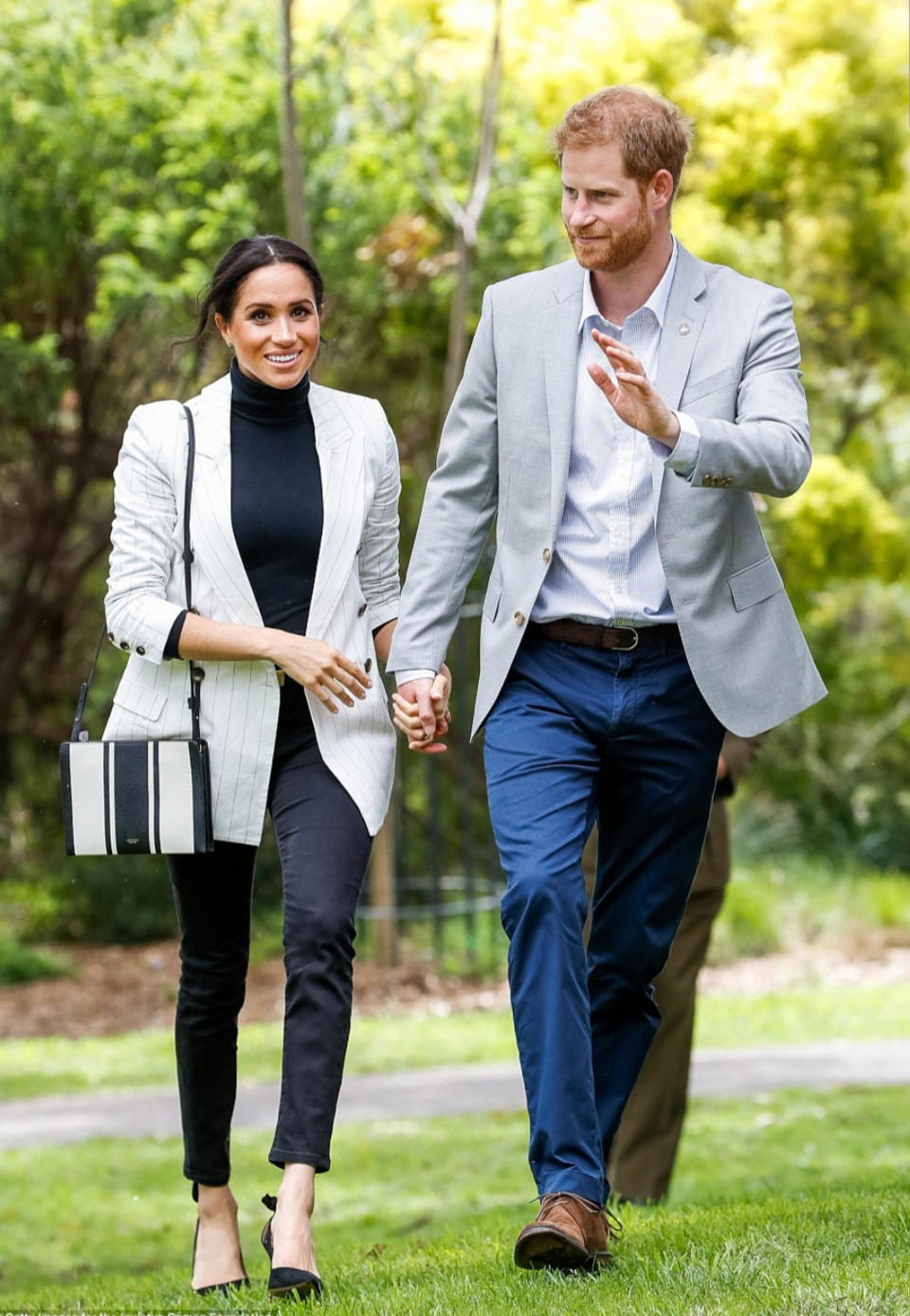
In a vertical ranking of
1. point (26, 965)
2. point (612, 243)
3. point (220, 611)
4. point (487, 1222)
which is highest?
point (612, 243)

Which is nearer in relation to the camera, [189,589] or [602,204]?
[602,204]

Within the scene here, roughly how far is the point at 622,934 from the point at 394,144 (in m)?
9.86

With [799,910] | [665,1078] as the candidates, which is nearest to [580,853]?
[665,1078]

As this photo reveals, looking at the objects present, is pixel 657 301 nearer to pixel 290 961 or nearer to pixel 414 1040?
pixel 290 961

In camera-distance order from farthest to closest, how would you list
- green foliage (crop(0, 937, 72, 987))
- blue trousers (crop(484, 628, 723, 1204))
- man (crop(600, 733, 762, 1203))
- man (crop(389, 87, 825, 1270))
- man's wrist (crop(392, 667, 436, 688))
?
green foliage (crop(0, 937, 72, 987))
man (crop(600, 733, 762, 1203))
man's wrist (crop(392, 667, 436, 688))
man (crop(389, 87, 825, 1270))
blue trousers (crop(484, 628, 723, 1204))

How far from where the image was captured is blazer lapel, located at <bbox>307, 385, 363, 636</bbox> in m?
4.35

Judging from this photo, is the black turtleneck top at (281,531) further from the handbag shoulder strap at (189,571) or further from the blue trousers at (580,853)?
the blue trousers at (580,853)

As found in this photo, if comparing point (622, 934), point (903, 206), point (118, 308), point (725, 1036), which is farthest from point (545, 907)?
point (903, 206)

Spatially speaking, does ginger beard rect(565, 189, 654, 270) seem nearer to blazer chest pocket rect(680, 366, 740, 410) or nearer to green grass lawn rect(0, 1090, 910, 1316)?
blazer chest pocket rect(680, 366, 740, 410)

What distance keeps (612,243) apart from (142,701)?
1.47 m

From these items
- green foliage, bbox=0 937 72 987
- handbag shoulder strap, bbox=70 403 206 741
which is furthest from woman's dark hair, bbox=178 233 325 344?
green foliage, bbox=0 937 72 987

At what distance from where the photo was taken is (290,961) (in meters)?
4.10

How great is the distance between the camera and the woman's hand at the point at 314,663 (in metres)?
4.14

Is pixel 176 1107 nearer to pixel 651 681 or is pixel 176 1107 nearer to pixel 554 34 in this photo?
pixel 651 681
